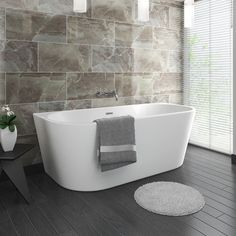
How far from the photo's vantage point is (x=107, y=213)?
2381mm

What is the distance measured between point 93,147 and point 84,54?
1.56 metres

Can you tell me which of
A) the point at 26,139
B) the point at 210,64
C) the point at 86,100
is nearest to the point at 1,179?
the point at 26,139

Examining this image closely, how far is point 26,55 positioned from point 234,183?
9.21ft

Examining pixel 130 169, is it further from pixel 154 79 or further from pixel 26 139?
pixel 154 79

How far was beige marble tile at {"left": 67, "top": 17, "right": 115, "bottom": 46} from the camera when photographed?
3582 mm

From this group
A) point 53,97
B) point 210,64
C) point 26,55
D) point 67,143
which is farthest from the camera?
point 210,64

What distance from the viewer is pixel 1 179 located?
3154 millimetres

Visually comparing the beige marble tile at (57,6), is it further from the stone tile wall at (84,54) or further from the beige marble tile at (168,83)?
→ the beige marble tile at (168,83)

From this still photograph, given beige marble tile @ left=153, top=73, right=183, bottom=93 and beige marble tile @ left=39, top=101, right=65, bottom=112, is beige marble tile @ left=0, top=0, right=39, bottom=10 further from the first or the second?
beige marble tile @ left=153, top=73, right=183, bottom=93

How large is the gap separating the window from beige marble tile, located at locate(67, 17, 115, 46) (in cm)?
151

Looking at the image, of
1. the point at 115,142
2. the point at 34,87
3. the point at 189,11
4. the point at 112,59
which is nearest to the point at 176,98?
the point at 112,59

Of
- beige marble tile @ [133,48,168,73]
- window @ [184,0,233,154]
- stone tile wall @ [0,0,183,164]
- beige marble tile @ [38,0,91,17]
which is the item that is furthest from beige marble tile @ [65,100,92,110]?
window @ [184,0,233,154]

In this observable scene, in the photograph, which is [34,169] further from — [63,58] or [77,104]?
[63,58]

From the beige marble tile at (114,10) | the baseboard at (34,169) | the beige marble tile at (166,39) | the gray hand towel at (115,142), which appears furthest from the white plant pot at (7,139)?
the beige marble tile at (166,39)
